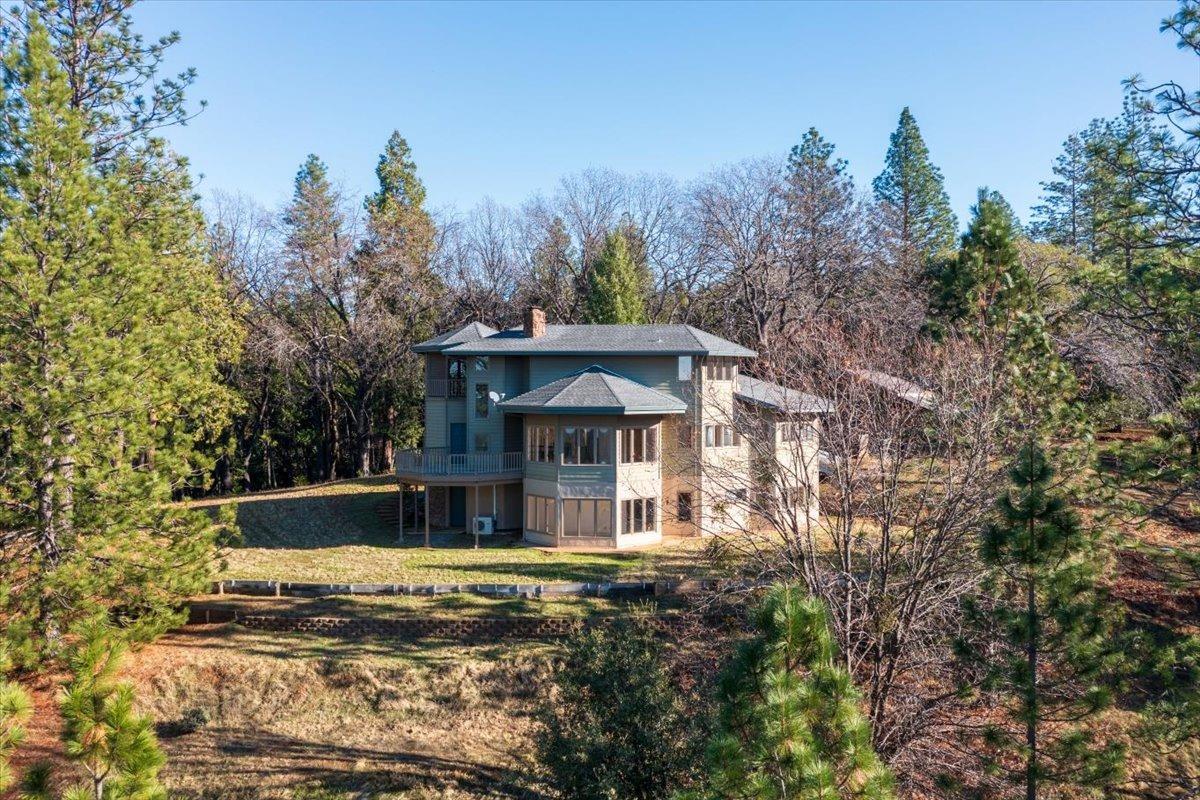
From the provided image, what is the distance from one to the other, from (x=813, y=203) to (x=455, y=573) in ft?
92.8

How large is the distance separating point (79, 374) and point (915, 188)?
5037 centimetres

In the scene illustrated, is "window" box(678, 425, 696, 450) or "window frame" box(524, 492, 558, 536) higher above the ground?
"window" box(678, 425, 696, 450)

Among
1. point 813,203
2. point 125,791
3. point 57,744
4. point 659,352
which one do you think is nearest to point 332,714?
point 57,744

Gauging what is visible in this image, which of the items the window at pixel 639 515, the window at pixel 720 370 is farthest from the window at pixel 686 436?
the window at pixel 639 515

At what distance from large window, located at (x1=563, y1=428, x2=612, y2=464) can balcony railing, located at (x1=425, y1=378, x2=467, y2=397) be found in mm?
5651

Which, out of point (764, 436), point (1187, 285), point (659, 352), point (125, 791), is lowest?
point (125, 791)

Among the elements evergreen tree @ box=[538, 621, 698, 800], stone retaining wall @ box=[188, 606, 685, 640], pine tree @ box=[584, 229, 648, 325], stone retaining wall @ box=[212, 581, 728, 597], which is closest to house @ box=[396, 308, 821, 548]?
stone retaining wall @ box=[212, 581, 728, 597]

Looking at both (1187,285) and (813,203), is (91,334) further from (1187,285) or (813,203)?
(813,203)

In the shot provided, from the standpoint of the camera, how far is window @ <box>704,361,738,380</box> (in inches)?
1100

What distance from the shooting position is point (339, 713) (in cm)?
1598

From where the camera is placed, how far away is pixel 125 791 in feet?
19.2

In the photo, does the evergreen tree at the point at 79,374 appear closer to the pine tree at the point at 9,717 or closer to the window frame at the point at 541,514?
the pine tree at the point at 9,717

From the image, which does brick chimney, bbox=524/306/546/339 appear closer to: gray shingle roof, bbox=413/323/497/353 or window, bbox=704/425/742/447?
gray shingle roof, bbox=413/323/497/353

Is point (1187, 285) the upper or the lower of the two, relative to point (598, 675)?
upper
